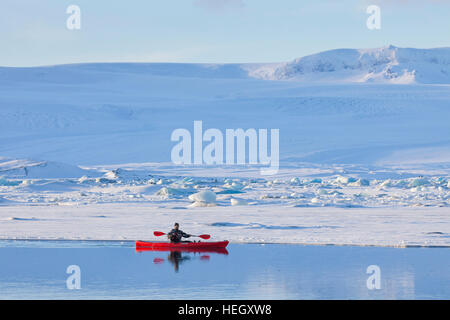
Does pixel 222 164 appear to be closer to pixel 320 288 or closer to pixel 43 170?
pixel 43 170

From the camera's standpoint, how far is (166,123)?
62156 millimetres

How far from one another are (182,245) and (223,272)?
8.18 ft

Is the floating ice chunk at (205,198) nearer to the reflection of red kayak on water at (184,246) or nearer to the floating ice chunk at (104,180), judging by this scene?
the reflection of red kayak on water at (184,246)

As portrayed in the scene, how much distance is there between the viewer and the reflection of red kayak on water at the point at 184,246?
510 inches

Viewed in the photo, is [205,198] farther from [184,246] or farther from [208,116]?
[208,116]

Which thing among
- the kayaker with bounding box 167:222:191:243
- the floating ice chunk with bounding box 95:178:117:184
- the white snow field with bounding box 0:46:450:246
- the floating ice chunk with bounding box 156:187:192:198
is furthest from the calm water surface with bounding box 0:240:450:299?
the floating ice chunk with bounding box 95:178:117:184

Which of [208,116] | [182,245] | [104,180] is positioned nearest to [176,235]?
[182,245]

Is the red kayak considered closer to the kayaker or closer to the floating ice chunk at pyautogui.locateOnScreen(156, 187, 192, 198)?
the kayaker

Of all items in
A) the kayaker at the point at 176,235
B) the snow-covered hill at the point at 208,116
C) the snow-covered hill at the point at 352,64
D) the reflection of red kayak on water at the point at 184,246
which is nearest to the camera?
the reflection of red kayak on water at the point at 184,246

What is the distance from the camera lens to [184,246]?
13.2m

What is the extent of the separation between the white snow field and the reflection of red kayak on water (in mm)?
1358

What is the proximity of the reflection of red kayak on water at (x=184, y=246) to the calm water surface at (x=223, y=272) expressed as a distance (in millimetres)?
191

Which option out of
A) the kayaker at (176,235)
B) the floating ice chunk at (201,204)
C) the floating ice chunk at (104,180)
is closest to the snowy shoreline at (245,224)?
the floating ice chunk at (201,204)
